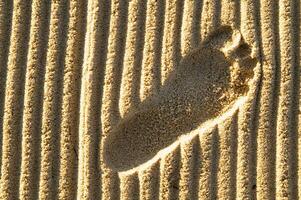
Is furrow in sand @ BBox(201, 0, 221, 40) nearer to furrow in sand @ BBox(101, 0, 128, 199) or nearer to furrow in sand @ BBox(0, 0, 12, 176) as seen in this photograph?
furrow in sand @ BBox(101, 0, 128, 199)

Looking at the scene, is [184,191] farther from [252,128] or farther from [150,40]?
[150,40]

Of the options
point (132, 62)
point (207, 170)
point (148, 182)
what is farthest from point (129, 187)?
point (132, 62)

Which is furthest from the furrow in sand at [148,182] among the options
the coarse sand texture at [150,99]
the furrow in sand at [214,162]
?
the furrow in sand at [214,162]

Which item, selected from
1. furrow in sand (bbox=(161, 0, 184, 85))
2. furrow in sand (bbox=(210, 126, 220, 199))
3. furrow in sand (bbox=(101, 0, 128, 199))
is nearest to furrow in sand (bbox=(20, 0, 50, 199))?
furrow in sand (bbox=(101, 0, 128, 199))

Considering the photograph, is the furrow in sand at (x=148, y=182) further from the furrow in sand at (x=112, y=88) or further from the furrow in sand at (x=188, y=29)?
the furrow in sand at (x=188, y=29)

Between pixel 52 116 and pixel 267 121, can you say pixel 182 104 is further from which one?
pixel 52 116
